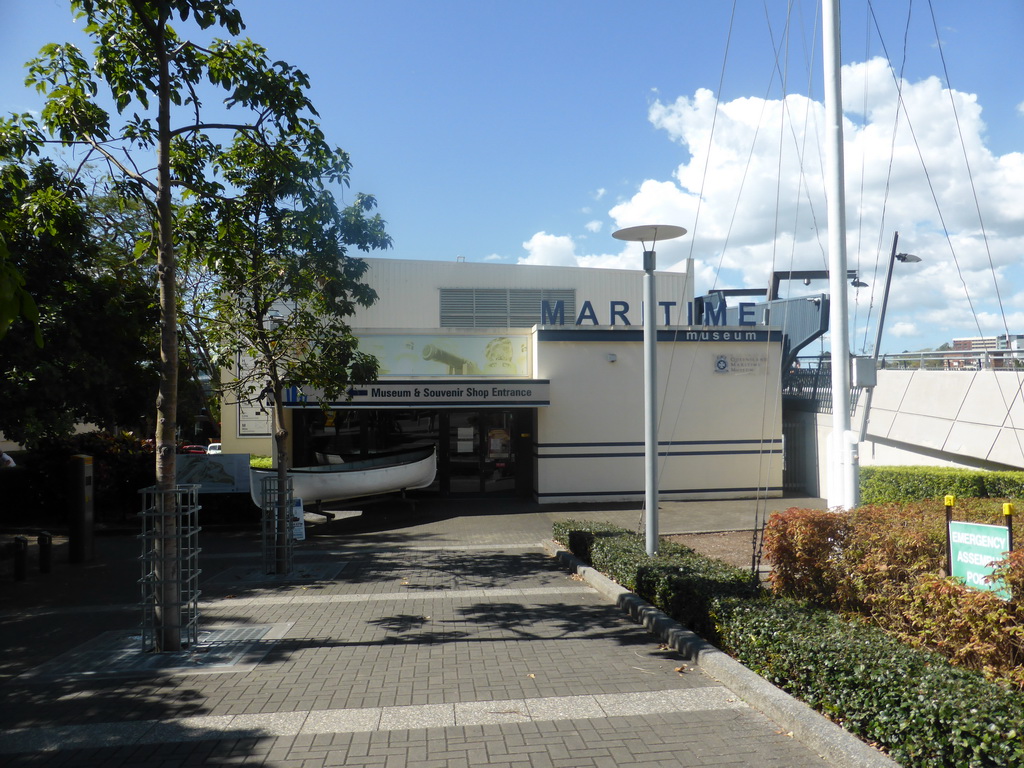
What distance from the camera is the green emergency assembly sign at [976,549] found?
5.02 metres

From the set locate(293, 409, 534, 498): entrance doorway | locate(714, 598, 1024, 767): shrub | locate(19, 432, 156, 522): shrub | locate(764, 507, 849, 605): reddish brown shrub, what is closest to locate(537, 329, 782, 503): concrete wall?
locate(293, 409, 534, 498): entrance doorway

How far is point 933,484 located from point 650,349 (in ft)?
20.5

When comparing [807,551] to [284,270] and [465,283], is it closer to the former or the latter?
[284,270]

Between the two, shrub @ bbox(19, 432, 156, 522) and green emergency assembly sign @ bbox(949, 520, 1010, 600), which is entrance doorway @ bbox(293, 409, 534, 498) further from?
green emergency assembly sign @ bbox(949, 520, 1010, 600)

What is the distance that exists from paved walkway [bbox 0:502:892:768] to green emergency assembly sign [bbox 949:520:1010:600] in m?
1.78

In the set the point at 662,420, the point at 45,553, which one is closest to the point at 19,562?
the point at 45,553

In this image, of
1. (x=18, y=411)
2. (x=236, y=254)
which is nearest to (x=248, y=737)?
(x=236, y=254)

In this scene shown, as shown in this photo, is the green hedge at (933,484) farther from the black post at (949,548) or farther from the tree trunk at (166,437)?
the tree trunk at (166,437)

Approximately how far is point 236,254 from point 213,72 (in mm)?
2329

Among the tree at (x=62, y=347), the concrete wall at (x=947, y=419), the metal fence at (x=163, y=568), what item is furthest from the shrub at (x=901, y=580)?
the tree at (x=62, y=347)

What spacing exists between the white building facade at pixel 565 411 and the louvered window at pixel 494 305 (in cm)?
938

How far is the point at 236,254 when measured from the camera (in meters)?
9.42

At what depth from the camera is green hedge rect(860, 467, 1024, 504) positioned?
1156 centimetres

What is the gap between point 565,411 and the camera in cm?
1692
